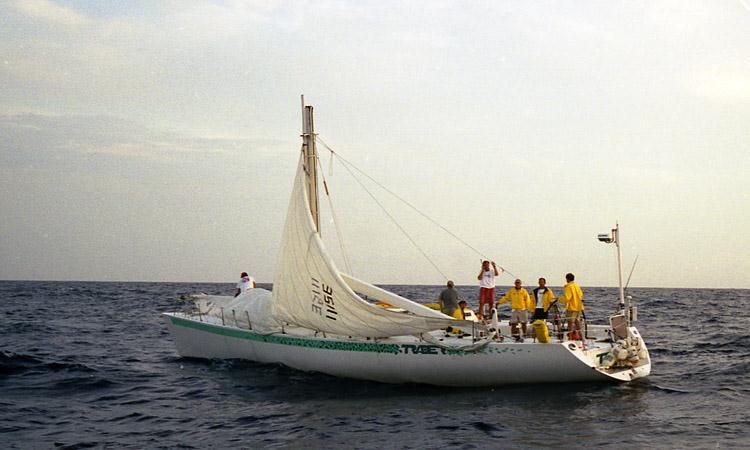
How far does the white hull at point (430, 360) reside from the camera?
53.1 feet

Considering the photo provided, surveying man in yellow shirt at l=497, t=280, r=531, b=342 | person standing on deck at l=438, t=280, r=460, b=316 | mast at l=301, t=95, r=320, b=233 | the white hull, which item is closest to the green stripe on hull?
the white hull

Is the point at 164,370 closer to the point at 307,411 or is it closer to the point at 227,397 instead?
the point at 227,397

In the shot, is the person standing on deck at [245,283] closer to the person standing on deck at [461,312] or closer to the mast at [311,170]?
the mast at [311,170]

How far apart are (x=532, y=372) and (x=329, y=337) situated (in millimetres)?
5613

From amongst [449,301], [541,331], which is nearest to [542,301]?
[541,331]

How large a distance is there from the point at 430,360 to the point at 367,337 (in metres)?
1.88

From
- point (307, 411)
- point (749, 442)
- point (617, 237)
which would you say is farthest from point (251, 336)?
point (749, 442)

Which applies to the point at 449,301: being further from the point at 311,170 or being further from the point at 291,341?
the point at 311,170

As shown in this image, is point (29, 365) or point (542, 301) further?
point (29, 365)

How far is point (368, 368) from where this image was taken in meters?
18.2

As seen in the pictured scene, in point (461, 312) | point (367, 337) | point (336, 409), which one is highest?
point (461, 312)

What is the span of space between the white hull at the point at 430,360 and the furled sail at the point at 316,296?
451mm

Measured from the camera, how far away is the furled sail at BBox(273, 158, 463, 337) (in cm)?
1742

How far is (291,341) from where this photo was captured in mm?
19531
